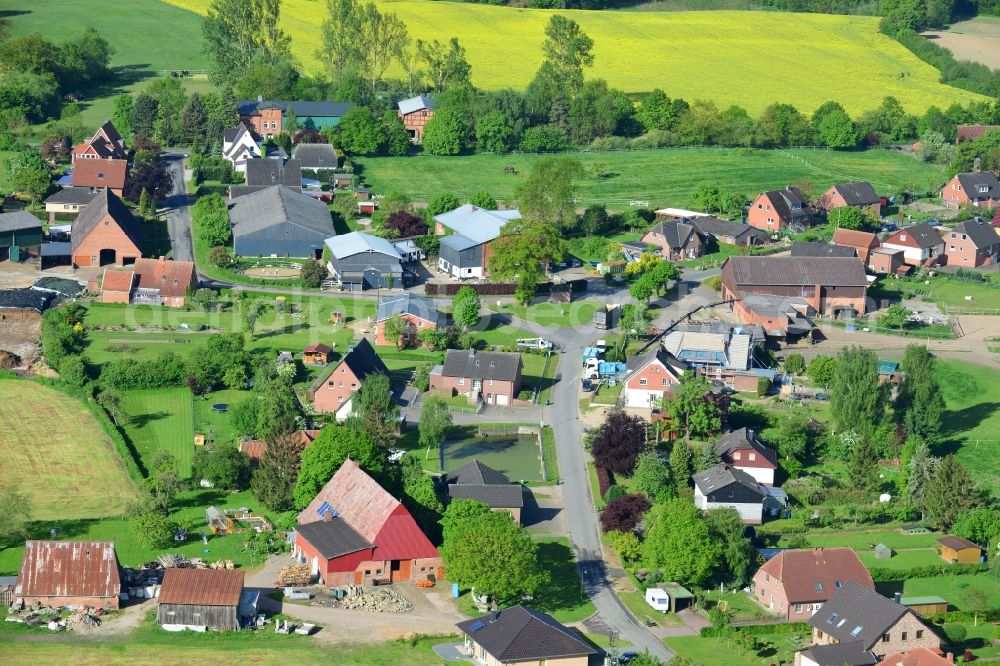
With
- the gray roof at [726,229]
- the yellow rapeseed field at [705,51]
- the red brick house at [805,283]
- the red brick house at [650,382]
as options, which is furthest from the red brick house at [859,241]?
the yellow rapeseed field at [705,51]

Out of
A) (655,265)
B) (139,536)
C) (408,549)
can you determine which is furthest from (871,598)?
(655,265)

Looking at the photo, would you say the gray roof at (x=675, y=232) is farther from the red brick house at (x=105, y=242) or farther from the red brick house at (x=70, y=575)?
the red brick house at (x=70, y=575)

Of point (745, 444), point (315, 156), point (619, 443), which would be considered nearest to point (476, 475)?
point (619, 443)

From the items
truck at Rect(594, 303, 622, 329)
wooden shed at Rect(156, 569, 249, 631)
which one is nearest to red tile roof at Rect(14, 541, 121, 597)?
wooden shed at Rect(156, 569, 249, 631)

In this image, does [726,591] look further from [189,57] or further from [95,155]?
[189,57]

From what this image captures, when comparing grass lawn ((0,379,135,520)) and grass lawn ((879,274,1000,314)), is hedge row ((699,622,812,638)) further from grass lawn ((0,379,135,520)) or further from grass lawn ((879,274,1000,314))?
grass lawn ((879,274,1000,314))

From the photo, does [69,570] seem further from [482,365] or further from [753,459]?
[753,459]
